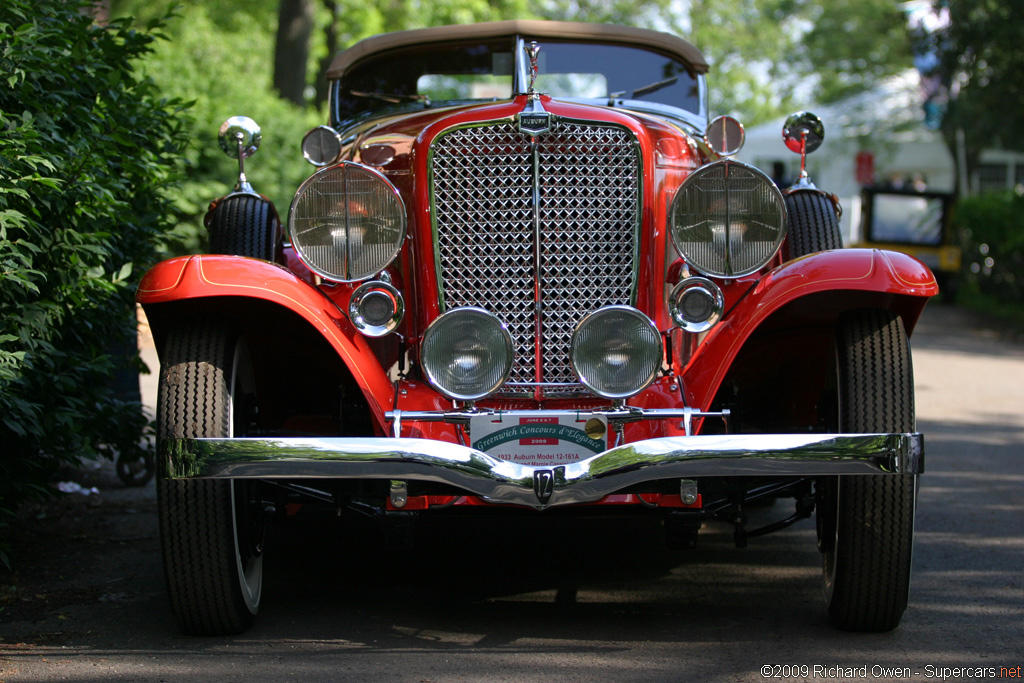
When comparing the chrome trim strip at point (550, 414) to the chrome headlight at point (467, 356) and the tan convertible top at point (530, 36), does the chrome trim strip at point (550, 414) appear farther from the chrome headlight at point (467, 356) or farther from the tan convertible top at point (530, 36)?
the tan convertible top at point (530, 36)

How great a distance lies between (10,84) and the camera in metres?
3.60

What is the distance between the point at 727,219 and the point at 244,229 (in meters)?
2.01

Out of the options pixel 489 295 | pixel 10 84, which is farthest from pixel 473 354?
pixel 10 84

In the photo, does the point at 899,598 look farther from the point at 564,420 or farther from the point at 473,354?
the point at 473,354

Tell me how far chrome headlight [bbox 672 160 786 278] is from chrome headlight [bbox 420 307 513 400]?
0.70 meters

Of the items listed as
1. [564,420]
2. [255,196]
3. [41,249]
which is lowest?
[564,420]

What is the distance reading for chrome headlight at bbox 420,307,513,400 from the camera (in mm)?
3271

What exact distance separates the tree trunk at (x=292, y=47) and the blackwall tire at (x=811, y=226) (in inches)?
431

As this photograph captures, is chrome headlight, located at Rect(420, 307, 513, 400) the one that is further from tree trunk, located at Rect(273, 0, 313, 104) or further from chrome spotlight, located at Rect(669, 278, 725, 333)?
tree trunk, located at Rect(273, 0, 313, 104)

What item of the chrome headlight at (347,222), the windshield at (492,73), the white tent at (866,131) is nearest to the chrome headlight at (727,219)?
the chrome headlight at (347,222)

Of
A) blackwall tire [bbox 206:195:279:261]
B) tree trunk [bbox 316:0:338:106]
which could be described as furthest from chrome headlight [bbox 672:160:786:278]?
tree trunk [bbox 316:0:338:106]

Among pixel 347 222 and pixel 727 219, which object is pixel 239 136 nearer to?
pixel 347 222

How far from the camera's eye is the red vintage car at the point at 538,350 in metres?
2.96

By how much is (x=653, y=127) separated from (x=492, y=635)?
191 cm
